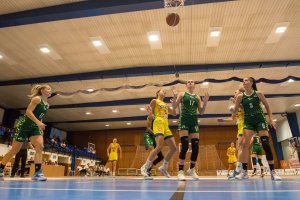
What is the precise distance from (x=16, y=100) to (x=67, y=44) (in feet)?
33.8

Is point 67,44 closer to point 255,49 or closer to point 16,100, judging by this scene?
point 255,49

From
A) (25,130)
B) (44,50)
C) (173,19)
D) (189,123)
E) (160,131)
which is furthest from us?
(44,50)

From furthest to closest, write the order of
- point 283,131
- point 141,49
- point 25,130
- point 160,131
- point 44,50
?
1. point 283,131
2. point 44,50
3. point 141,49
4. point 160,131
5. point 25,130

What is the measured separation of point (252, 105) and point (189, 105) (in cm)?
122

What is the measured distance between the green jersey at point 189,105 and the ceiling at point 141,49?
15.5ft

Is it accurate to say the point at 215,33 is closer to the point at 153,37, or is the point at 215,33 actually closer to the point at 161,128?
the point at 153,37

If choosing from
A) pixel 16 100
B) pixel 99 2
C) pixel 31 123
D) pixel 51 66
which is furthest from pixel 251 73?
pixel 16 100

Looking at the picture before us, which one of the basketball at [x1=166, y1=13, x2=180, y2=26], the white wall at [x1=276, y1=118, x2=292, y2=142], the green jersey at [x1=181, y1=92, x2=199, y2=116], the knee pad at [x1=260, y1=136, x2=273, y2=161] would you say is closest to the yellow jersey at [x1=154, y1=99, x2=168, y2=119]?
the green jersey at [x1=181, y1=92, x2=199, y2=116]

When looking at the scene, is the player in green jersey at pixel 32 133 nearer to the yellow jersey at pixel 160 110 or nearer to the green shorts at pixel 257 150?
the yellow jersey at pixel 160 110

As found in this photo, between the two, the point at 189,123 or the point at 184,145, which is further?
the point at 189,123

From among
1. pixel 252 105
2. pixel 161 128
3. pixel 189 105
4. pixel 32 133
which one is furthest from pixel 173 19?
pixel 32 133

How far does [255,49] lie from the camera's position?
12.1 metres

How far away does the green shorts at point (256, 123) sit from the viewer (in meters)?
4.79

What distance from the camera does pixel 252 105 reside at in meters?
4.90
